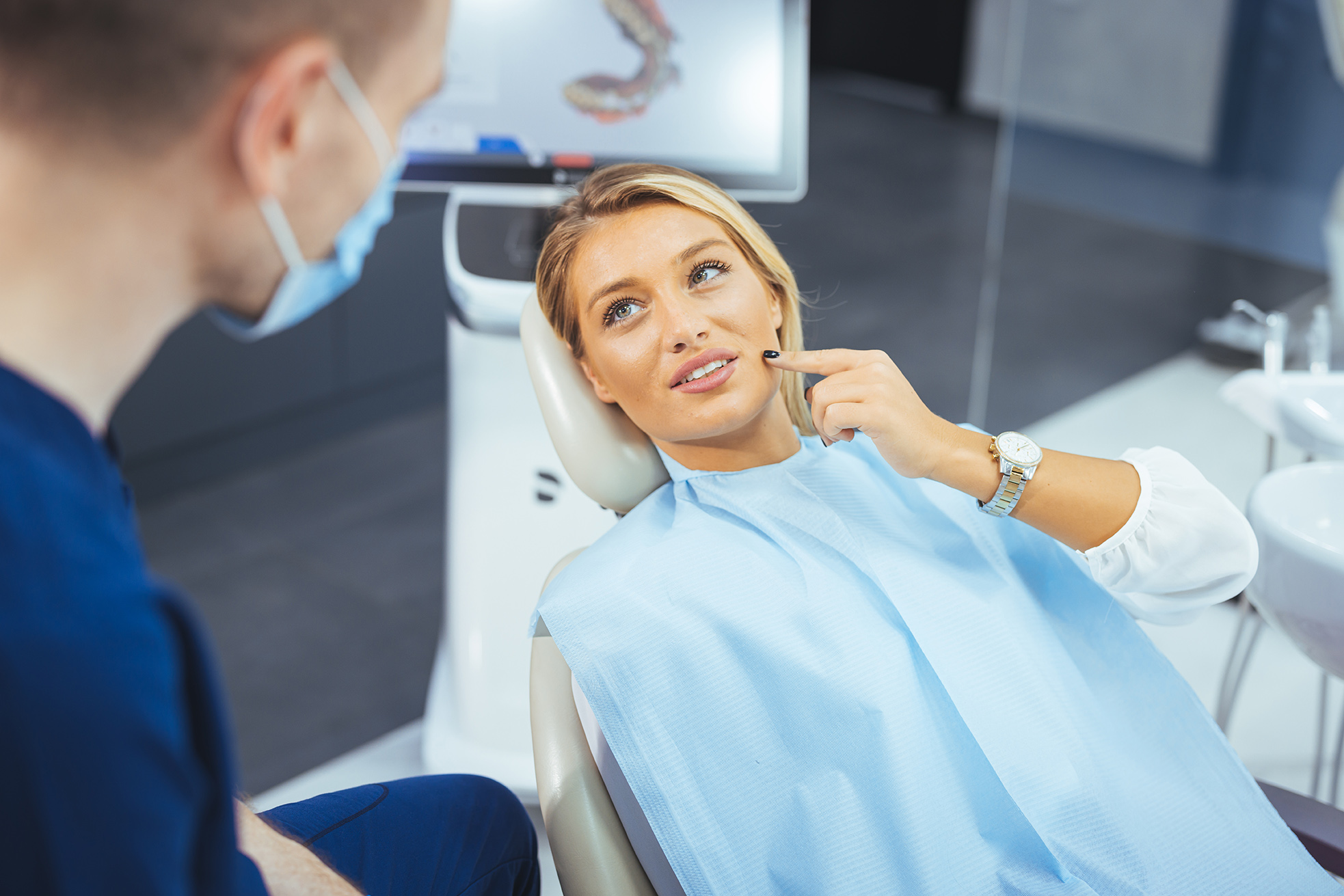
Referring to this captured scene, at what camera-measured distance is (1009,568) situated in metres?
1.22

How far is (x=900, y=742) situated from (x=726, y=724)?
0.17 meters

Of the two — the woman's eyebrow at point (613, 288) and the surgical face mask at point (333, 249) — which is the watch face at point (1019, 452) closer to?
the woman's eyebrow at point (613, 288)

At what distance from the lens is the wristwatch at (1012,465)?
3.67 feet

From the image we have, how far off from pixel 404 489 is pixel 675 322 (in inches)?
79.2

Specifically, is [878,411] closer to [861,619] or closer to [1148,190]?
[861,619]

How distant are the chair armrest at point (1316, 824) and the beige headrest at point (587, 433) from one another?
723 millimetres

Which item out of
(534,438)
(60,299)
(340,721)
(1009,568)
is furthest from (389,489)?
(60,299)

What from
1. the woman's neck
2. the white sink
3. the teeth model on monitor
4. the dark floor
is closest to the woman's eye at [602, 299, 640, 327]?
the woman's neck

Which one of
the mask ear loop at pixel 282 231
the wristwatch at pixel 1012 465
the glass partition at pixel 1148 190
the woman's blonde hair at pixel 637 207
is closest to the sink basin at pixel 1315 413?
the wristwatch at pixel 1012 465

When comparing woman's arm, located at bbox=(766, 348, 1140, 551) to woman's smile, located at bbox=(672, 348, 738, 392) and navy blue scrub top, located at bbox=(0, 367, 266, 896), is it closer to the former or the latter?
woman's smile, located at bbox=(672, 348, 738, 392)

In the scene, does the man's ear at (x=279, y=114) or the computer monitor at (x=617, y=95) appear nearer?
the man's ear at (x=279, y=114)

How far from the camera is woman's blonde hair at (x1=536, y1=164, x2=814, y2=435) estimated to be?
1.21 m

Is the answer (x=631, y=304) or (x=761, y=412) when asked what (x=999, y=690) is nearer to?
(x=761, y=412)

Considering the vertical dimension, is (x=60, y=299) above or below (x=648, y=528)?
above
